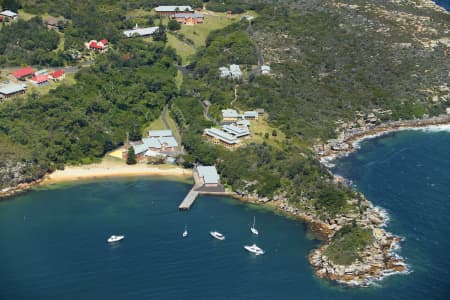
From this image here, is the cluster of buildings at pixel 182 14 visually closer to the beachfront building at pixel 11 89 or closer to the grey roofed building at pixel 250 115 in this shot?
the grey roofed building at pixel 250 115

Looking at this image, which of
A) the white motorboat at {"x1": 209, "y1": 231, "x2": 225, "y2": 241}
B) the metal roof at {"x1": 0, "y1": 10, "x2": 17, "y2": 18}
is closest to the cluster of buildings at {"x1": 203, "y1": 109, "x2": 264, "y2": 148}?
the white motorboat at {"x1": 209, "y1": 231, "x2": 225, "y2": 241}

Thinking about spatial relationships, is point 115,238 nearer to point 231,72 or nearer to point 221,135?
point 221,135

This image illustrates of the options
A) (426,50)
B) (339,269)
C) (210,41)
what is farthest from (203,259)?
(426,50)

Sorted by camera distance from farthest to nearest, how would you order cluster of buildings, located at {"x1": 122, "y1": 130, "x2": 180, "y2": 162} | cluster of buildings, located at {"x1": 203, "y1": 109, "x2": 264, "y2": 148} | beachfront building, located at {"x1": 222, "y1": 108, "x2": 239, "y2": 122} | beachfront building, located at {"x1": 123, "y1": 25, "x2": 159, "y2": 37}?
1. beachfront building, located at {"x1": 123, "y1": 25, "x2": 159, "y2": 37}
2. beachfront building, located at {"x1": 222, "y1": 108, "x2": 239, "y2": 122}
3. cluster of buildings, located at {"x1": 203, "y1": 109, "x2": 264, "y2": 148}
4. cluster of buildings, located at {"x1": 122, "y1": 130, "x2": 180, "y2": 162}

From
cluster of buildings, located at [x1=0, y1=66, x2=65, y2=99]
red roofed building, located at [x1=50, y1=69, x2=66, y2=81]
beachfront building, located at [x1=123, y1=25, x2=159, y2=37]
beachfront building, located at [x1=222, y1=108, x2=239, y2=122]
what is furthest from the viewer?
beachfront building, located at [x1=123, y1=25, x2=159, y2=37]

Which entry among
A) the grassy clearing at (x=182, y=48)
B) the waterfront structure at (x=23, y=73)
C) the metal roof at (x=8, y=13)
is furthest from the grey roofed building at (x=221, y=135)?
the metal roof at (x=8, y=13)

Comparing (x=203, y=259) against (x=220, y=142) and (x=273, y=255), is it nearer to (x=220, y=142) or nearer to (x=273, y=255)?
(x=273, y=255)

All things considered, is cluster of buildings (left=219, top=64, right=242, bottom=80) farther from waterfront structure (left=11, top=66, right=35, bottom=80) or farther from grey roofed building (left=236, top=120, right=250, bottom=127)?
waterfront structure (left=11, top=66, right=35, bottom=80)
